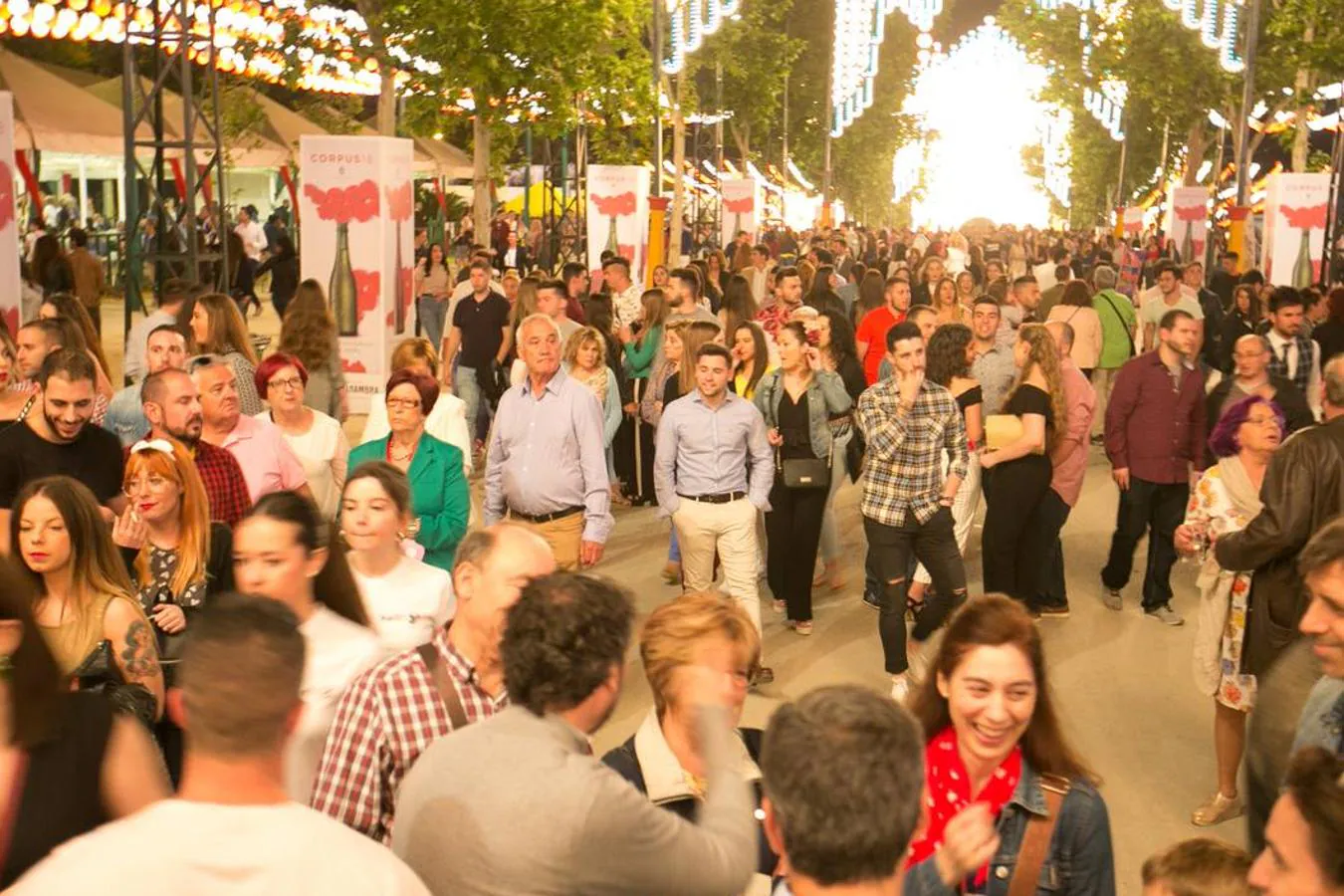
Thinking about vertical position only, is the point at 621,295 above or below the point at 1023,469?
above

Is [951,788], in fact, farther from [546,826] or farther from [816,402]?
[816,402]

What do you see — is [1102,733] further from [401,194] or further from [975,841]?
[401,194]

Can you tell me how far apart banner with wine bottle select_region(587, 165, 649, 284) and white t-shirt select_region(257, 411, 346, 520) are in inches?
603

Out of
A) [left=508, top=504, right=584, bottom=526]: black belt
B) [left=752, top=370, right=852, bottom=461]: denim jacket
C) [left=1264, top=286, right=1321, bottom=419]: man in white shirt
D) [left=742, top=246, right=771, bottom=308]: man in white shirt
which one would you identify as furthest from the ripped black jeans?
[left=742, top=246, right=771, bottom=308]: man in white shirt

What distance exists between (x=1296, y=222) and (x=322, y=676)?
66.6 feet

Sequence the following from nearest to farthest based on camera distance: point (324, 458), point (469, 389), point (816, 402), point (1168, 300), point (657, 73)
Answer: point (324, 458) → point (816, 402) → point (469, 389) → point (1168, 300) → point (657, 73)

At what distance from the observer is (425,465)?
25.2ft

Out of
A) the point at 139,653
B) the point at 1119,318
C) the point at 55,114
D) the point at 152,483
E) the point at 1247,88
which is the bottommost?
the point at 139,653

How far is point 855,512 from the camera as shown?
14.7 meters

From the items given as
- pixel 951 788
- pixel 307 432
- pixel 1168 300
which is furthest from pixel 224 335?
pixel 1168 300

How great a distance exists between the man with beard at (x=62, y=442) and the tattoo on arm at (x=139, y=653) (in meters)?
1.75

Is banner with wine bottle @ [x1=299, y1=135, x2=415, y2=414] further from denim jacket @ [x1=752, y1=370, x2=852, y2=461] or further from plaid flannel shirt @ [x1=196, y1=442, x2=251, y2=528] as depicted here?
plaid flannel shirt @ [x1=196, y1=442, x2=251, y2=528]

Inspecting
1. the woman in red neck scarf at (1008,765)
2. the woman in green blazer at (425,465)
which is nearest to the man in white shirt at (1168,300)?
the woman in green blazer at (425,465)

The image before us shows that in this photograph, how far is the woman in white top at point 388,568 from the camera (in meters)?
5.79
